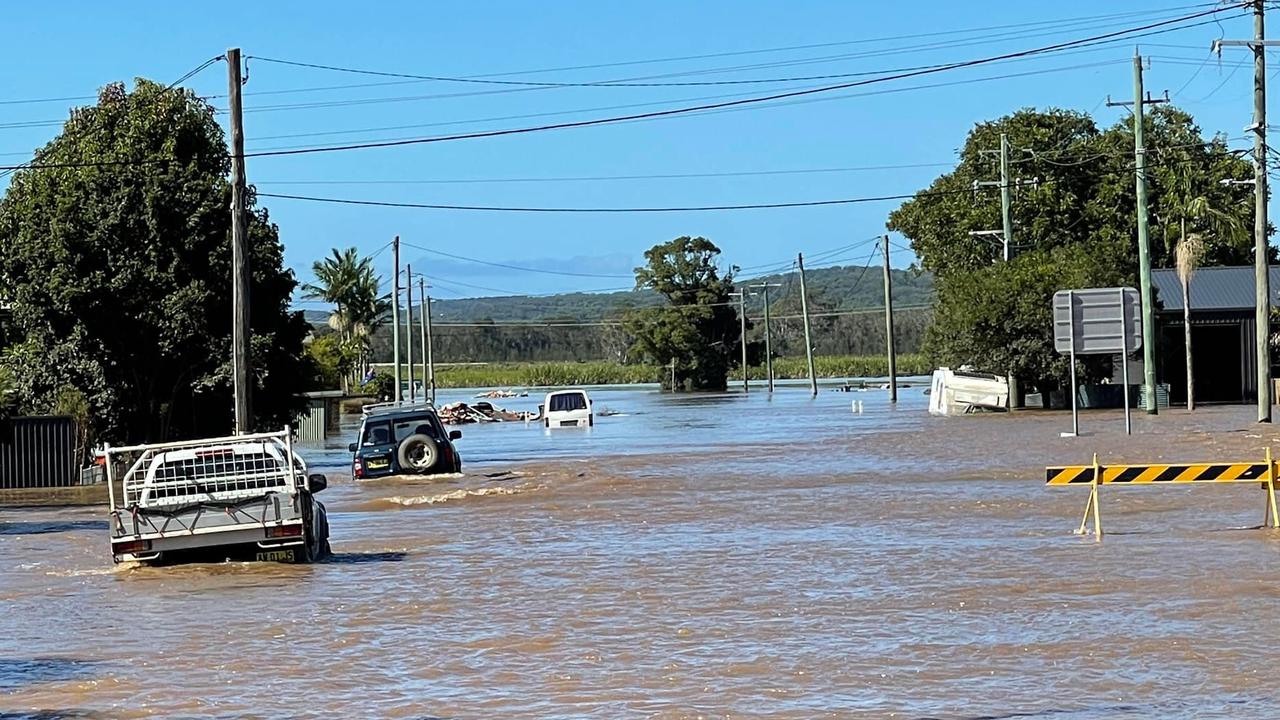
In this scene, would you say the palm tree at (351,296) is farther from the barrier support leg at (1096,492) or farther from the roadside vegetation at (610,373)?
the barrier support leg at (1096,492)

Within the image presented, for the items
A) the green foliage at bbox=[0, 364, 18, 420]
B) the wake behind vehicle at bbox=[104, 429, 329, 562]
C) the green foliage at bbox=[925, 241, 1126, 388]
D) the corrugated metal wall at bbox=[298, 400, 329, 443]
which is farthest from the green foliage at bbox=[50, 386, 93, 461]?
the green foliage at bbox=[925, 241, 1126, 388]

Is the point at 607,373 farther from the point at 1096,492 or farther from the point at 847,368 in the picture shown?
the point at 1096,492

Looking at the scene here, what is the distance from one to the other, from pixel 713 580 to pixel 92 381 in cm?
2318

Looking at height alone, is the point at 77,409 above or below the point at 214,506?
above

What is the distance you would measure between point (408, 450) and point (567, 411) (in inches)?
1168

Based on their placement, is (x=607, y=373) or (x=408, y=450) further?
(x=607, y=373)

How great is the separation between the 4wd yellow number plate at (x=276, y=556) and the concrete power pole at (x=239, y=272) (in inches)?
429

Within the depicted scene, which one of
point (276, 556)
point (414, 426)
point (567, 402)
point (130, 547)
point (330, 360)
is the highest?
point (330, 360)

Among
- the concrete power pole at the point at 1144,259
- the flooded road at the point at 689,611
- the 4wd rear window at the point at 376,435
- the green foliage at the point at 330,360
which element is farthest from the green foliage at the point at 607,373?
the flooded road at the point at 689,611

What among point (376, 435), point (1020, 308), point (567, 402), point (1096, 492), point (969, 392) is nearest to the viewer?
point (1096, 492)

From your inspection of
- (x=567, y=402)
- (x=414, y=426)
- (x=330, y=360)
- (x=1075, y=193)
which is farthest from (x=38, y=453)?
(x=1075, y=193)

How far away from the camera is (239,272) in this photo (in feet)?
100

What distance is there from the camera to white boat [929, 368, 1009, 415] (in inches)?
2366

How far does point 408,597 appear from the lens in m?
16.4
